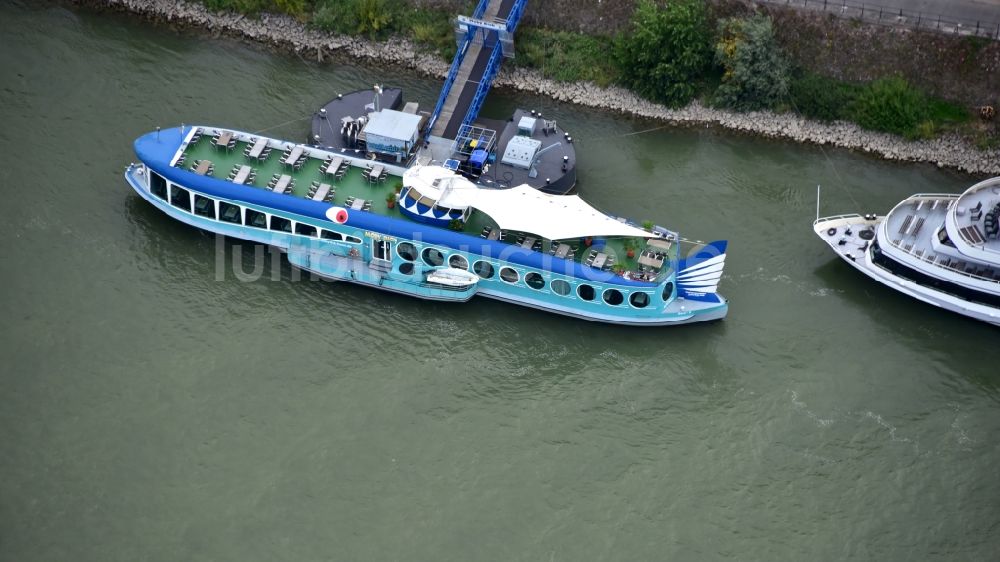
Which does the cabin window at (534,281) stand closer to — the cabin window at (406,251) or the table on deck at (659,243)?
the table on deck at (659,243)

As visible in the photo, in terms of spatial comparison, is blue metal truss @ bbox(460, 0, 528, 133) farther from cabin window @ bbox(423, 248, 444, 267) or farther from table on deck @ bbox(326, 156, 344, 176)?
cabin window @ bbox(423, 248, 444, 267)

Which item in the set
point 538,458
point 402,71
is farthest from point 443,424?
point 402,71

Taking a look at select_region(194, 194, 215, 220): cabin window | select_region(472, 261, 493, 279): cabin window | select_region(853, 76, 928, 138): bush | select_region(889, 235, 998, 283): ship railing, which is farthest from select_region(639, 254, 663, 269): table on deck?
select_region(194, 194, 215, 220): cabin window

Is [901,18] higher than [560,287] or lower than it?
higher

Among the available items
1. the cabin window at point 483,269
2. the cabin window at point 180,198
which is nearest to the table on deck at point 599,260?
the cabin window at point 483,269

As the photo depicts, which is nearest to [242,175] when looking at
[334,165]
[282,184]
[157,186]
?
[282,184]

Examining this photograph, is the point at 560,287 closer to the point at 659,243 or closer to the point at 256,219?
the point at 659,243

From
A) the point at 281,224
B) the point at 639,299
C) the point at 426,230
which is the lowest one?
the point at 281,224
